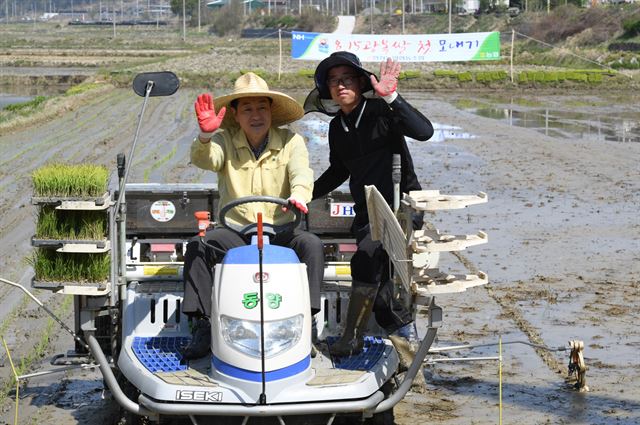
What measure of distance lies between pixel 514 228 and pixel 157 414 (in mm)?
8612

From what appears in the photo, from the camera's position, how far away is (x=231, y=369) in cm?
548

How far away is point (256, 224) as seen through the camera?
6160 mm

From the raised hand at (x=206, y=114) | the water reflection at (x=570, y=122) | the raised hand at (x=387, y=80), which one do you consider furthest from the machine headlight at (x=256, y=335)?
the water reflection at (x=570, y=122)

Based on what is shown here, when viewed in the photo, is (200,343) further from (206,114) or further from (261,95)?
(261,95)

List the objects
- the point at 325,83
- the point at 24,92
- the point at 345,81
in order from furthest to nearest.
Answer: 1. the point at 24,92
2. the point at 325,83
3. the point at 345,81

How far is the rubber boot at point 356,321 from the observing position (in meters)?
6.05

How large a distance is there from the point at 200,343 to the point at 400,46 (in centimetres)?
3535

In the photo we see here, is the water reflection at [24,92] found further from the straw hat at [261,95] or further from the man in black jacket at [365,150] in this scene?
the man in black jacket at [365,150]

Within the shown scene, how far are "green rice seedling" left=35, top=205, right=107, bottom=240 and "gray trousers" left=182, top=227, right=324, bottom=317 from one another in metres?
0.46

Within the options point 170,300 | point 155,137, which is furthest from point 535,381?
point 155,137

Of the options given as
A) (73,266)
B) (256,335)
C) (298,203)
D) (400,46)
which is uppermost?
(400,46)

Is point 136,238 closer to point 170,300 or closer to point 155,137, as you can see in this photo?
point 170,300

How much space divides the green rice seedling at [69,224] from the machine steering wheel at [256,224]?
61 cm

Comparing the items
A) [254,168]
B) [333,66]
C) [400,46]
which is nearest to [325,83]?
[333,66]
